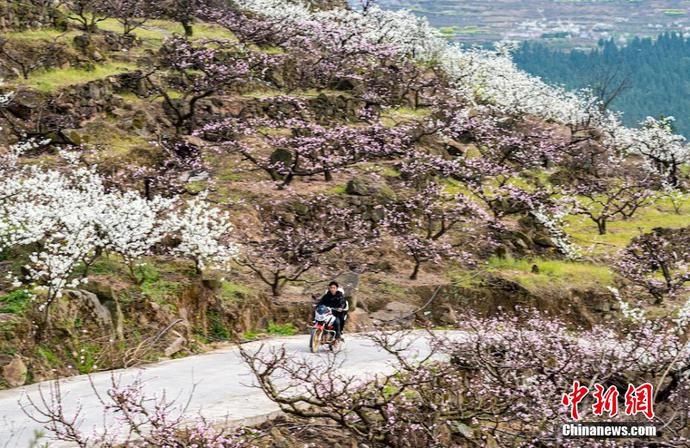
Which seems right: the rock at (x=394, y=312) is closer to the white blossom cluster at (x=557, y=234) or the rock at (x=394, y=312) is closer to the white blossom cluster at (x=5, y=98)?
the white blossom cluster at (x=557, y=234)

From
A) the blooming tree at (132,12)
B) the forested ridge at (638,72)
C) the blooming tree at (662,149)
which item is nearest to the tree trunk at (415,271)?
the blooming tree at (132,12)

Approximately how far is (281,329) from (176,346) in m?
4.42

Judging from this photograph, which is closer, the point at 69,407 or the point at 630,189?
the point at 69,407

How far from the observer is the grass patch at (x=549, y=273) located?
2834 cm

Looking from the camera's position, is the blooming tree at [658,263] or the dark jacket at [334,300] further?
the blooming tree at [658,263]

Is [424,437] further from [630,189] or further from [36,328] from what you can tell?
[630,189]

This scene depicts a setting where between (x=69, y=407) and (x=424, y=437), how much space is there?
6236 mm

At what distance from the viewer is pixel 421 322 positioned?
83.0ft

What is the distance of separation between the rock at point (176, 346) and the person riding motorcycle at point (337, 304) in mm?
3624

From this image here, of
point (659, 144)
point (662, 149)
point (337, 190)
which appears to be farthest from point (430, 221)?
point (659, 144)

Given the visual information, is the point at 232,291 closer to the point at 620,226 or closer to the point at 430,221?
the point at 430,221

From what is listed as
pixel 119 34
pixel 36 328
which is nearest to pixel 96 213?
pixel 36 328

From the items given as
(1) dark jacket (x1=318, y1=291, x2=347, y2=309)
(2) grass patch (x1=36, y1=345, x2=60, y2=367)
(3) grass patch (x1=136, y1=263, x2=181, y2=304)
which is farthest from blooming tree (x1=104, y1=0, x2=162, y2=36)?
(2) grass patch (x1=36, y1=345, x2=60, y2=367)

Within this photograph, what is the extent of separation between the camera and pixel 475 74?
181ft
